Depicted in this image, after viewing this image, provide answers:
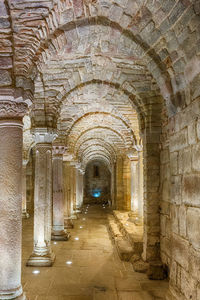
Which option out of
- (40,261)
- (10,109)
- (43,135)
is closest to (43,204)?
(40,261)

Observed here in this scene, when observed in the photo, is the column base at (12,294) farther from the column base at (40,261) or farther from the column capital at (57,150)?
the column capital at (57,150)

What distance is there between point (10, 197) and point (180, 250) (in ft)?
7.65

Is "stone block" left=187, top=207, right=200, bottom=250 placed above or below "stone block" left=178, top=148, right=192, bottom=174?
below

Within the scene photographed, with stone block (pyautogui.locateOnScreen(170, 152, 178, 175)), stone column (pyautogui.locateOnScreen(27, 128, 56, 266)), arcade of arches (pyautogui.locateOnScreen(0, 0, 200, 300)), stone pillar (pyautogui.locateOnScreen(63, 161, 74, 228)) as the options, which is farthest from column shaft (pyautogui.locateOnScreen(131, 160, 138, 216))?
stone block (pyautogui.locateOnScreen(170, 152, 178, 175))

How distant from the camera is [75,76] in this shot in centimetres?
625

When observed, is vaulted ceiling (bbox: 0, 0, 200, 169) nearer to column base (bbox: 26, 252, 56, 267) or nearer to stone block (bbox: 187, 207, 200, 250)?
stone block (bbox: 187, 207, 200, 250)

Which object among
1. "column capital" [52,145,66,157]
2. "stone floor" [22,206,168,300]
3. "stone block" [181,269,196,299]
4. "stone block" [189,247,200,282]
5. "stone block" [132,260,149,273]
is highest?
"column capital" [52,145,66,157]

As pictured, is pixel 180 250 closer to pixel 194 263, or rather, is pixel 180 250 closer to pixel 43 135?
pixel 194 263

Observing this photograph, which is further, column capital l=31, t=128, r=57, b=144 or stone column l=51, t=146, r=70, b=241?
stone column l=51, t=146, r=70, b=241

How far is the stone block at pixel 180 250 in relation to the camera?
10.4 ft

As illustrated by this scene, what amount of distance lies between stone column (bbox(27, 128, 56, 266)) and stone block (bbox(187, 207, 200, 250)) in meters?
4.12

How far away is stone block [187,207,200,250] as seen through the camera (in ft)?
9.48

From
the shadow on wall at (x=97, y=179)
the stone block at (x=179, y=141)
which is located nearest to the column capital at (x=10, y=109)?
the stone block at (x=179, y=141)

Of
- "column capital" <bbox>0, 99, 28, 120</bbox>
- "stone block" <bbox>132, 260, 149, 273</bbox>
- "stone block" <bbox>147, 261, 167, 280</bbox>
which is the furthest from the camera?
"stone block" <bbox>132, 260, 149, 273</bbox>
